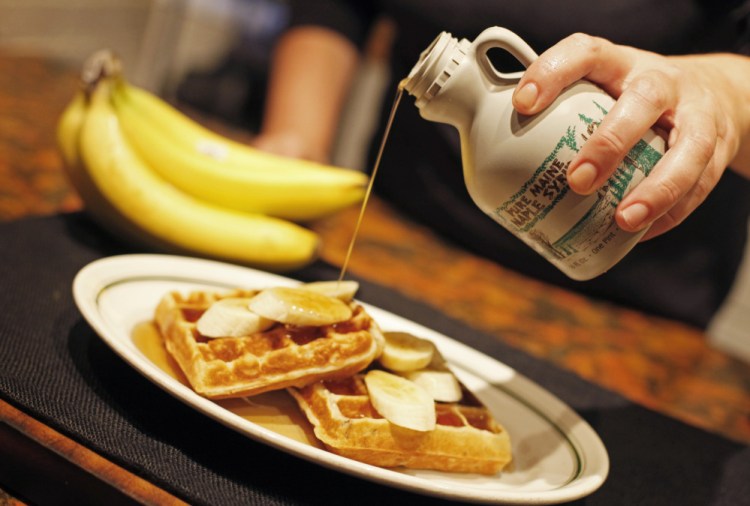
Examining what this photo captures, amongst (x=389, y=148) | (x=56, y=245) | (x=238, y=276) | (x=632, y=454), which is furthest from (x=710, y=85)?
(x=389, y=148)

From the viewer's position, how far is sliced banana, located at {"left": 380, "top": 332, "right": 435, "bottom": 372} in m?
0.91

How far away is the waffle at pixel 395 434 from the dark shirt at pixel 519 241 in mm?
1055

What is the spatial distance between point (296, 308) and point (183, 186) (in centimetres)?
66

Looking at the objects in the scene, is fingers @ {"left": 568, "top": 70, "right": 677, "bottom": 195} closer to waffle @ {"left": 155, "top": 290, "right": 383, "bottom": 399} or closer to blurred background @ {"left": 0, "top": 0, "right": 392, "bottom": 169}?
waffle @ {"left": 155, "top": 290, "right": 383, "bottom": 399}

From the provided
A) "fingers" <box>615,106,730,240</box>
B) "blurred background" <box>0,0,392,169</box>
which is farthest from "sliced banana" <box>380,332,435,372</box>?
"blurred background" <box>0,0,392,169</box>

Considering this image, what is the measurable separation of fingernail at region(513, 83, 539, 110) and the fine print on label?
53 mm

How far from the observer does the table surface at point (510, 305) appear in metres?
1.42

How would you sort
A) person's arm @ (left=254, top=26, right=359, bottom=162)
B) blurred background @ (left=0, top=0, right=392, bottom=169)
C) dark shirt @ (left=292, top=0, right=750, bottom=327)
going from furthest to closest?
1. blurred background @ (left=0, top=0, right=392, bottom=169)
2. person's arm @ (left=254, top=26, right=359, bottom=162)
3. dark shirt @ (left=292, top=0, right=750, bottom=327)

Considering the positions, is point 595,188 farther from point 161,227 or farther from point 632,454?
point 161,227

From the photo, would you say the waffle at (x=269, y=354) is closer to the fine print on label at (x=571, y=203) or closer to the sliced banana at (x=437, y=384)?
the sliced banana at (x=437, y=384)

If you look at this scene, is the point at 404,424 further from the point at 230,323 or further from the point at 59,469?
the point at 59,469

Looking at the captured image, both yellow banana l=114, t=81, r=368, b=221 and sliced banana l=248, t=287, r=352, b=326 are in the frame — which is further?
yellow banana l=114, t=81, r=368, b=221

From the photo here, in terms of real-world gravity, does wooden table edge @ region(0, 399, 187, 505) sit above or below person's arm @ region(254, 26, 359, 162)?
below

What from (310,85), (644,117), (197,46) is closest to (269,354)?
(644,117)
